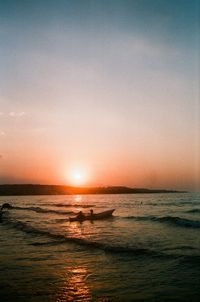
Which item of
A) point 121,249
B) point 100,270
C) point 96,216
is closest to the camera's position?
point 100,270

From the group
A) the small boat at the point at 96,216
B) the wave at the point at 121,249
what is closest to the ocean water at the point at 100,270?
the wave at the point at 121,249

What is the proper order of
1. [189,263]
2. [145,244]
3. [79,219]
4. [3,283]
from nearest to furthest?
[3,283], [189,263], [145,244], [79,219]

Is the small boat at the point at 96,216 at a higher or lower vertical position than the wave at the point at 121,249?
lower

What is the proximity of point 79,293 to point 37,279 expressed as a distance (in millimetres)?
2457

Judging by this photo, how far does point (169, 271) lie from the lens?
13.2 meters

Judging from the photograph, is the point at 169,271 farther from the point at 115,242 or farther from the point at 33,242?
the point at 33,242

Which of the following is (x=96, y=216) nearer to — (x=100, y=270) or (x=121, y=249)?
(x=121, y=249)

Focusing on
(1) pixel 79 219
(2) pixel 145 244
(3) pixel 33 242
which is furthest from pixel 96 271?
(1) pixel 79 219

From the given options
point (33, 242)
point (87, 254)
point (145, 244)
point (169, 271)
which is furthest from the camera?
point (33, 242)

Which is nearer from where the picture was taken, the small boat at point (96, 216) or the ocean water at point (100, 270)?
the ocean water at point (100, 270)

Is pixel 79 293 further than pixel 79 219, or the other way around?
pixel 79 219

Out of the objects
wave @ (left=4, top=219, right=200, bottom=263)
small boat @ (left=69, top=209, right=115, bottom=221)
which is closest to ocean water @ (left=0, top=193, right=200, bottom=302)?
wave @ (left=4, top=219, right=200, bottom=263)

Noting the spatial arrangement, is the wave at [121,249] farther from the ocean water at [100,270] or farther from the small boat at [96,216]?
the small boat at [96,216]

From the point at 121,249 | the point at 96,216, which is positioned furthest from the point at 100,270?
the point at 96,216
